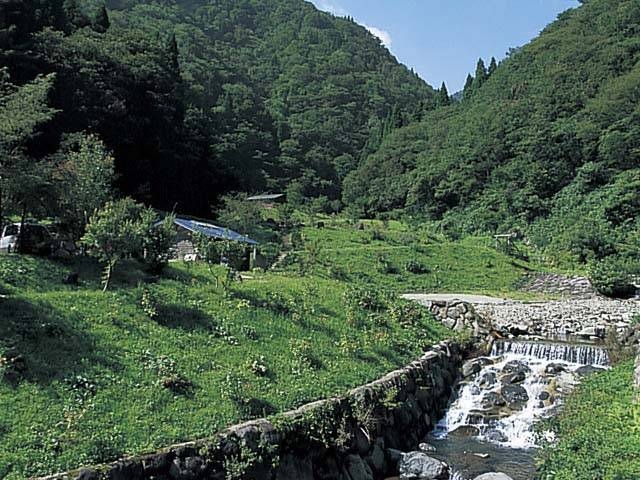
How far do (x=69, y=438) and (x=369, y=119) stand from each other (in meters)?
94.9

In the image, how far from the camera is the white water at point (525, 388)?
12.6 metres

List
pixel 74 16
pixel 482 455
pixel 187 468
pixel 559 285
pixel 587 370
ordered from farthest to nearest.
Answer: pixel 74 16 → pixel 559 285 → pixel 587 370 → pixel 482 455 → pixel 187 468

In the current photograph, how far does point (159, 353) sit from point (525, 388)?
884 centimetres

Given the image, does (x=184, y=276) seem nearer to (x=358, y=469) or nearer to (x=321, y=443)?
(x=321, y=443)

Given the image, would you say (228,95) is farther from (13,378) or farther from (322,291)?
(13,378)

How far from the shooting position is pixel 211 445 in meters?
8.16

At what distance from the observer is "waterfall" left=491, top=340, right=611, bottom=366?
52.1ft

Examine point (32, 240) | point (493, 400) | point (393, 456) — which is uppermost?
point (32, 240)

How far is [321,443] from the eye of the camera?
31.0 feet

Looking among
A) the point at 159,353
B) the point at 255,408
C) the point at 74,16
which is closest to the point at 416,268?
the point at 159,353

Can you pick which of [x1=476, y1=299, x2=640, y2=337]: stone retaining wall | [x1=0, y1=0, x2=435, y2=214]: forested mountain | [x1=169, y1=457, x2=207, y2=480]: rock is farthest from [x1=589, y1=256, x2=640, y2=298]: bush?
[x1=169, y1=457, x2=207, y2=480]: rock

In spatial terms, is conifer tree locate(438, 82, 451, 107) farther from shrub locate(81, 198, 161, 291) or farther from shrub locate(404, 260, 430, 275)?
shrub locate(81, 198, 161, 291)

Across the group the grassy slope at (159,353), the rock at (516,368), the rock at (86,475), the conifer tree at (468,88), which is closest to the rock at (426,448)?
the grassy slope at (159,353)

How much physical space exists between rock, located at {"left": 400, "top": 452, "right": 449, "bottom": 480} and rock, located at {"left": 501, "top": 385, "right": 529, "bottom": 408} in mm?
3818
